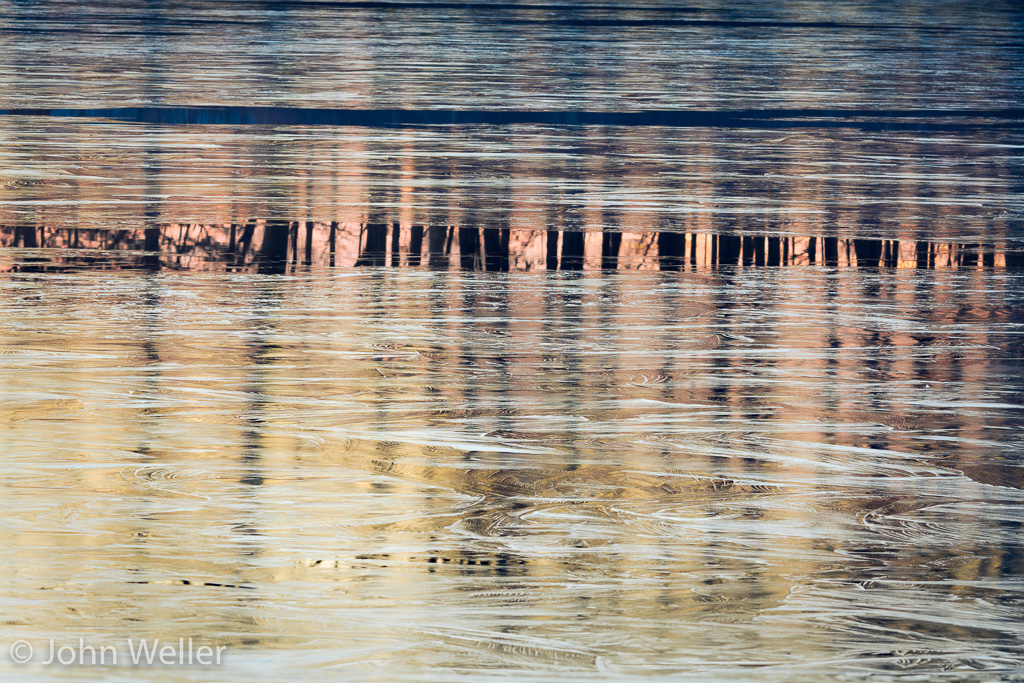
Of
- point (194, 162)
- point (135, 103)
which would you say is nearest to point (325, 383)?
point (194, 162)

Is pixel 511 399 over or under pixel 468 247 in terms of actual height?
under

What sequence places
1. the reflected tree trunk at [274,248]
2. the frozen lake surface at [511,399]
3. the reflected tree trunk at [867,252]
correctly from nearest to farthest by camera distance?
the frozen lake surface at [511,399], the reflected tree trunk at [274,248], the reflected tree trunk at [867,252]

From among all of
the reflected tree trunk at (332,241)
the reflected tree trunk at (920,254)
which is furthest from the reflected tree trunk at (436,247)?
the reflected tree trunk at (920,254)

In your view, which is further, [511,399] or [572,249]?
[572,249]

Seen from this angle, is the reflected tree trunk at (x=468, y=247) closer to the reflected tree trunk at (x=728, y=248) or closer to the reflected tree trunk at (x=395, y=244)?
the reflected tree trunk at (x=395, y=244)

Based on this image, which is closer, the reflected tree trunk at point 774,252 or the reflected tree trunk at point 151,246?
the reflected tree trunk at point 151,246

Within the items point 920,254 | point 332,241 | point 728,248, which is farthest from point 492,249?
point 920,254

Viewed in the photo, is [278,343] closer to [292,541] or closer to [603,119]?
[292,541]

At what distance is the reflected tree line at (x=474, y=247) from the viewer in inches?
86.4

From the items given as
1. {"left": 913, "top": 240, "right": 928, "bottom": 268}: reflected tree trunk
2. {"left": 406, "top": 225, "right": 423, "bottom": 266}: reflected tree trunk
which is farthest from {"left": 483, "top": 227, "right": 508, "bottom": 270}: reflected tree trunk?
{"left": 913, "top": 240, "right": 928, "bottom": 268}: reflected tree trunk

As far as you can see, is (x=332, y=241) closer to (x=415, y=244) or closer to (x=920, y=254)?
(x=415, y=244)

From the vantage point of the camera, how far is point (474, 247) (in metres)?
2.30

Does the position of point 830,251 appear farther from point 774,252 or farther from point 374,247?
point 374,247

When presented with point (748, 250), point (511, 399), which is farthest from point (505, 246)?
point (511, 399)
